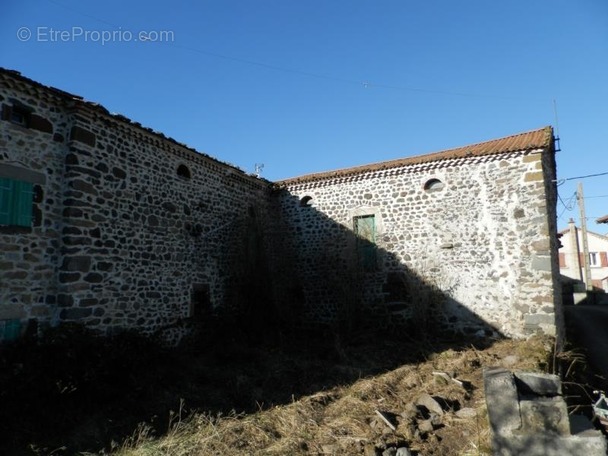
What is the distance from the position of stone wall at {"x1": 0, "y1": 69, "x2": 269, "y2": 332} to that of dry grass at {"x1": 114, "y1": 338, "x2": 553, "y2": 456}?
2909mm

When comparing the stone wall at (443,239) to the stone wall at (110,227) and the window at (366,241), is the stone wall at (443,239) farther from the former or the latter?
the stone wall at (110,227)

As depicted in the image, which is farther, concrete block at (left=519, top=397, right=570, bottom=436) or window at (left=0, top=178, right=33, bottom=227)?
window at (left=0, top=178, right=33, bottom=227)

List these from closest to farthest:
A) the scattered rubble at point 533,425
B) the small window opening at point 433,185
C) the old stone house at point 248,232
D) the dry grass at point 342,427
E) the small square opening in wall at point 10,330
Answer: the scattered rubble at point 533,425, the dry grass at point 342,427, the small square opening in wall at point 10,330, the old stone house at point 248,232, the small window opening at point 433,185

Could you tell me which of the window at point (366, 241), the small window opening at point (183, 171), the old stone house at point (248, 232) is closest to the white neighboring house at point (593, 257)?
the old stone house at point (248, 232)

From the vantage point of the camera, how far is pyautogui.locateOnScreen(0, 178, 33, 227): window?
600cm

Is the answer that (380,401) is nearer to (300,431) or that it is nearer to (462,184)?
(300,431)

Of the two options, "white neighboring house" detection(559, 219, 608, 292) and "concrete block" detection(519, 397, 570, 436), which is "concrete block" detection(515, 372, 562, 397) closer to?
"concrete block" detection(519, 397, 570, 436)

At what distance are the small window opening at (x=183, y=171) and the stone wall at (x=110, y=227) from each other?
2 cm

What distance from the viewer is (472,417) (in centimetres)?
501

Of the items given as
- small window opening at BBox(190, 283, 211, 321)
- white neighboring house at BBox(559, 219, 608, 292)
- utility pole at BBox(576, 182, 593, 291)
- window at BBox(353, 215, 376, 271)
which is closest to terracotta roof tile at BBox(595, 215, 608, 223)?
utility pole at BBox(576, 182, 593, 291)

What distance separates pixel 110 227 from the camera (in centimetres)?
749

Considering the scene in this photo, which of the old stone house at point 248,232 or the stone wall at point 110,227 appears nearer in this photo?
the stone wall at point 110,227

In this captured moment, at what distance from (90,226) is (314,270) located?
6665mm

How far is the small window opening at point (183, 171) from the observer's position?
9.34 metres
